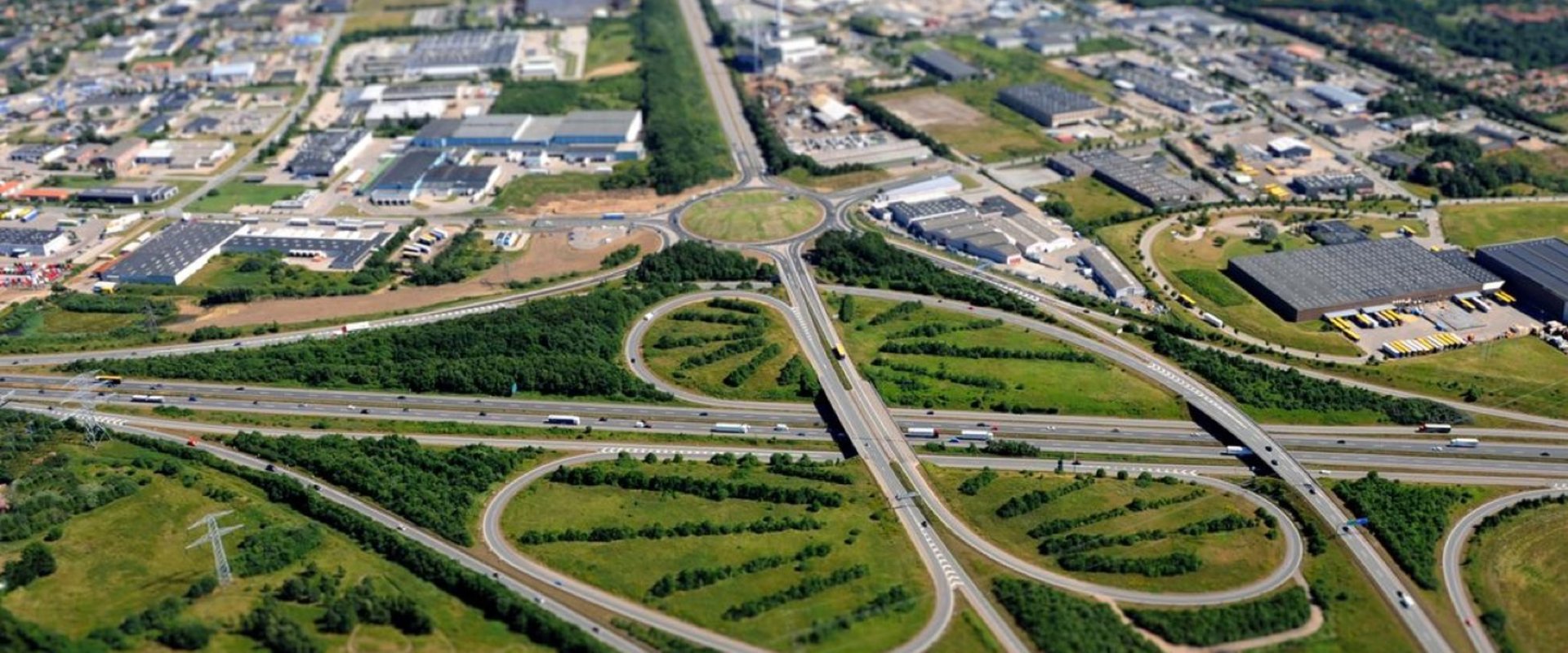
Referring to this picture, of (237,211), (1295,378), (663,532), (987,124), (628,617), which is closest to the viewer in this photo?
(628,617)

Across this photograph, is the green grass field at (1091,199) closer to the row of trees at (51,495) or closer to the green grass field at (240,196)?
the green grass field at (240,196)

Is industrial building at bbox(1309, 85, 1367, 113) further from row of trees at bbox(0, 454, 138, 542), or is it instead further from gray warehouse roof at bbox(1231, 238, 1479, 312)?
row of trees at bbox(0, 454, 138, 542)

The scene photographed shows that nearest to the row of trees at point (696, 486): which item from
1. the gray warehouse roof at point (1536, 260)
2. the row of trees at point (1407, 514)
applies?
the row of trees at point (1407, 514)

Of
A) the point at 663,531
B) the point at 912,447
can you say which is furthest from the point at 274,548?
the point at 912,447

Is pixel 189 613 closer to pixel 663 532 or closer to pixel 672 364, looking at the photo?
pixel 663 532

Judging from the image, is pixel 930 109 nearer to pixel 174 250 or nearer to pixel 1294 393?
pixel 1294 393

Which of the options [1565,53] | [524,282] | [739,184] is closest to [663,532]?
[524,282]
